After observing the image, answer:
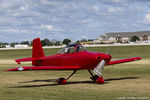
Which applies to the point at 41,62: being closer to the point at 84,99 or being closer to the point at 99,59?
the point at 99,59

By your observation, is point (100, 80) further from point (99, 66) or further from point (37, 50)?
point (37, 50)

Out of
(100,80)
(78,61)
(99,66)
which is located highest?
(78,61)

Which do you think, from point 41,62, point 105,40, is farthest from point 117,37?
point 41,62

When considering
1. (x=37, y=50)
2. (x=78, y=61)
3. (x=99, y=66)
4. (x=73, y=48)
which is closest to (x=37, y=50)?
(x=37, y=50)

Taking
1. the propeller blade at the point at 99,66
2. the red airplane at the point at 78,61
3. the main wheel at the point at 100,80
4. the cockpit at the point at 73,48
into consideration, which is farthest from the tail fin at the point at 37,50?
the main wheel at the point at 100,80

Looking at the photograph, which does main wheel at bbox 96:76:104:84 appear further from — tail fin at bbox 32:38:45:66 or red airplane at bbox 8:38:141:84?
tail fin at bbox 32:38:45:66

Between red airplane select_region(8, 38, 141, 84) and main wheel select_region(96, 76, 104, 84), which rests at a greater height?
red airplane select_region(8, 38, 141, 84)

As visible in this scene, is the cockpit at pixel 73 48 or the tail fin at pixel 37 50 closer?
the cockpit at pixel 73 48

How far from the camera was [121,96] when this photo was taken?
11.1 metres

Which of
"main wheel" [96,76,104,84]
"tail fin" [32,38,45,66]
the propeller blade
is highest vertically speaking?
"tail fin" [32,38,45,66]

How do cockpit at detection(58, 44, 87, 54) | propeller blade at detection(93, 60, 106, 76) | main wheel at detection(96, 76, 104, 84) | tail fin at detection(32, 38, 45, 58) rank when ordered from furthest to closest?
tail fin at detection(32, 38, 45, 58) → cockpit at detection(58, 44, 87, 54) → main wheel at detection(96, 76, 104, 84) → propeller blade at detection(93, 60, 106, 76)

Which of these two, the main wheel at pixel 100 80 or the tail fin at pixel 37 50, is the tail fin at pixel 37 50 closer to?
the tail fin at pixel 37 50

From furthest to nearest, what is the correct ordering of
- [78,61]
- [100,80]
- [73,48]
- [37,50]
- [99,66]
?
[37,50] → [73,48] → [78,61] → [100,80] → [99,66]

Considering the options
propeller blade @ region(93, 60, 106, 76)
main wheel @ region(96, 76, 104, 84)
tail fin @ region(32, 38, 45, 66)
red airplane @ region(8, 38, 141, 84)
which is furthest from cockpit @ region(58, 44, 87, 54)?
tail fin @ region(32, 38, 45, 66)
